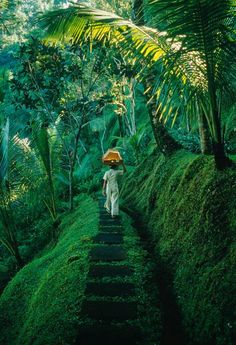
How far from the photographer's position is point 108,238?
5336mm

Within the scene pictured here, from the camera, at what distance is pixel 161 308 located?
3402 millimetres

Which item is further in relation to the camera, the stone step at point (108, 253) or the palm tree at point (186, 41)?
the stone step at point (108, 253)

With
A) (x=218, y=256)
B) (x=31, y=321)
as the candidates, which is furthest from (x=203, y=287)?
(x=31, y=321)

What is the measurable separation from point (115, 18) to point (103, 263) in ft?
9.79

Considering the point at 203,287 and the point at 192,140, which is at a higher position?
the point at 192,140

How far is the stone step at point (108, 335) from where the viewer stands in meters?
2.79

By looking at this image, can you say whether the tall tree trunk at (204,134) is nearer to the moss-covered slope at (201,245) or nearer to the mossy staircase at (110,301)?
the moss-covered slope at (201,245)

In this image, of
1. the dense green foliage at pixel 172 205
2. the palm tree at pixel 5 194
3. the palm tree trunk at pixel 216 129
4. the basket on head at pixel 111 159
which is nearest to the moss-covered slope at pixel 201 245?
the dense green foliage at pixel 172 205

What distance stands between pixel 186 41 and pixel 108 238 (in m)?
3.29

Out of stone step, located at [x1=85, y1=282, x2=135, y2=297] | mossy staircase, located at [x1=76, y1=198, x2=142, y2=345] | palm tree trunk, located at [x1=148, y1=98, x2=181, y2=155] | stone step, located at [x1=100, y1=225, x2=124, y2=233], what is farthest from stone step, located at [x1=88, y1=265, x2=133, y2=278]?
palm tree trunk, located at [x1=148, y1=98, x2=181, y2=155]

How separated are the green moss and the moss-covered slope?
1119 mm

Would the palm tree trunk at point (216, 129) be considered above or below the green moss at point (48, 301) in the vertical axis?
above

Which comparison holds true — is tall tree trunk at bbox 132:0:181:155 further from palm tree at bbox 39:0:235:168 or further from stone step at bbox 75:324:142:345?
stone step at bbox 75:324:142:345

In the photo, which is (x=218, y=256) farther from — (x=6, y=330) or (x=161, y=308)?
(x=6, y=330)
